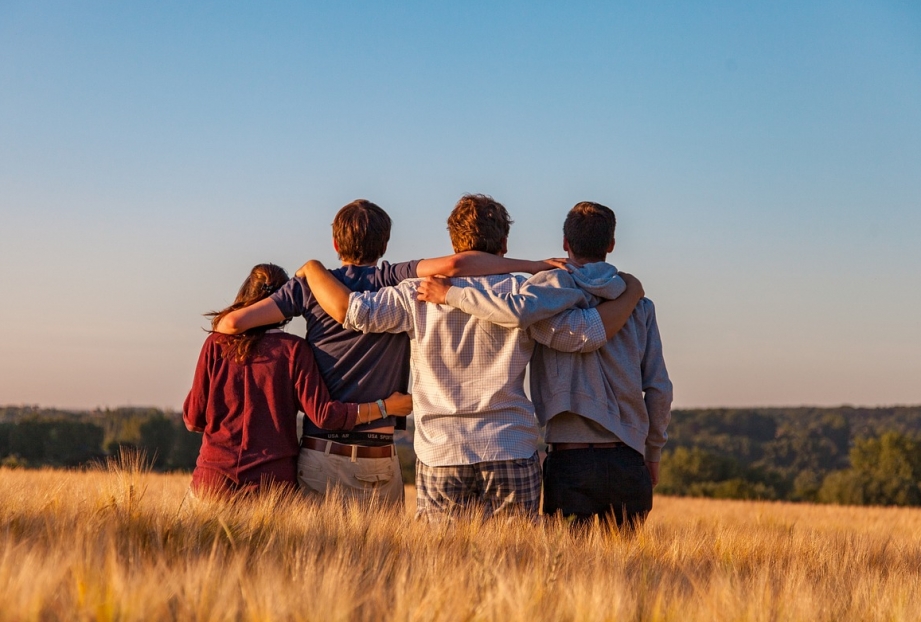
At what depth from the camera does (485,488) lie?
510 centimetres

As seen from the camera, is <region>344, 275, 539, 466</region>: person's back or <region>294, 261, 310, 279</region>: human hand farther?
<region>294, 261, 310, 279</region>: human hand

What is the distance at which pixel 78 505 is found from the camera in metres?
4.36

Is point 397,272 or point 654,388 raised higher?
point 397,272

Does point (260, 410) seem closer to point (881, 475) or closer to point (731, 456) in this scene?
point (881, 475)

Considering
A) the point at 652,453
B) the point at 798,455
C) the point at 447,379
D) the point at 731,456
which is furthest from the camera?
the point at 798,455

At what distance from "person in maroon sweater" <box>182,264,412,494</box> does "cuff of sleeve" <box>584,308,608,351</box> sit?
43.8 inches

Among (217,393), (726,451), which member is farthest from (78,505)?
(726,451)

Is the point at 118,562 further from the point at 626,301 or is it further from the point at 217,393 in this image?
the point at 626,301

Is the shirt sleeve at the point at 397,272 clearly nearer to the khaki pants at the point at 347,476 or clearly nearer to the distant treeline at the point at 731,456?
the khaki pants at the point at 347,476

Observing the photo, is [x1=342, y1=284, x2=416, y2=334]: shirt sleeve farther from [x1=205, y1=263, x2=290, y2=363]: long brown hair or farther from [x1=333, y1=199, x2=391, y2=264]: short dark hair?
[x1=205, y1=263, x2=290, y2=363]: long brown hair

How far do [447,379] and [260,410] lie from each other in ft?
3.82

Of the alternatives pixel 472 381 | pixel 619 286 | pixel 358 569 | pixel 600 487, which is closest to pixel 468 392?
pixel 472 381

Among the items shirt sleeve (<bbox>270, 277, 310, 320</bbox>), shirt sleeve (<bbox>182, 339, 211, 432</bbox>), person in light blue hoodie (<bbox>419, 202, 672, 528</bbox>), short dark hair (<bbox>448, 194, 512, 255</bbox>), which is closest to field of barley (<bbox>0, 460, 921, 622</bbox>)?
person in light blue hoodie (<bbox>419, 202, 672, 528</bbox>)

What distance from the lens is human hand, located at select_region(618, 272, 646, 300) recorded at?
5.45m
